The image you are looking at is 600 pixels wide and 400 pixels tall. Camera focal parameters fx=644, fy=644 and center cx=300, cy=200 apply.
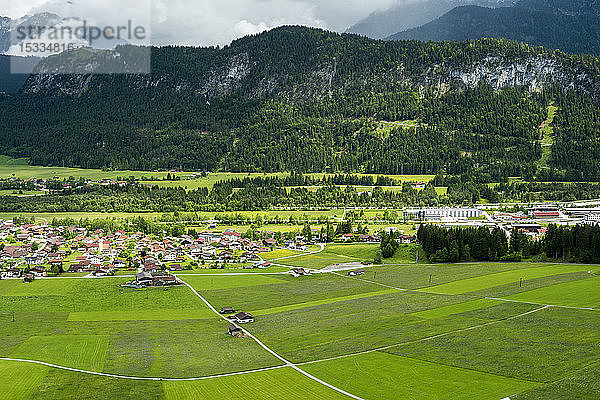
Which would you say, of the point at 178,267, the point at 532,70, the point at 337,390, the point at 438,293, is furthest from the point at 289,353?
the point at 532,70

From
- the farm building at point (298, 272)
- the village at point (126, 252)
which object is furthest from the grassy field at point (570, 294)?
the village at point (126, 252)

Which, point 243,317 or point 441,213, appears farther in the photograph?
point 441,213

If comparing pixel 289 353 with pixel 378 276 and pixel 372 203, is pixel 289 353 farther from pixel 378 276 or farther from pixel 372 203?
pixel 372 203

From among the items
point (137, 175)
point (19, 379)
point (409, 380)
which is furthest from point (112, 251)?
point (137, 175)

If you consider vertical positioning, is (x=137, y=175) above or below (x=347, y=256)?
above

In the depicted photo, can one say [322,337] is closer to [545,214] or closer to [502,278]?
[502,278]

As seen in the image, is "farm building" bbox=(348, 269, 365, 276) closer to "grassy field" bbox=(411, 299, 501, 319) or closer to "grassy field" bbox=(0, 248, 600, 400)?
"grassy field" bbox=(0, 248, 600, 400)

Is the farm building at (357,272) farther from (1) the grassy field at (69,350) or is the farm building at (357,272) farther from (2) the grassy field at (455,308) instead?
(1) the grassy field at (69,350)

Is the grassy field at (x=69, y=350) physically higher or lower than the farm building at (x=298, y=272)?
lower
